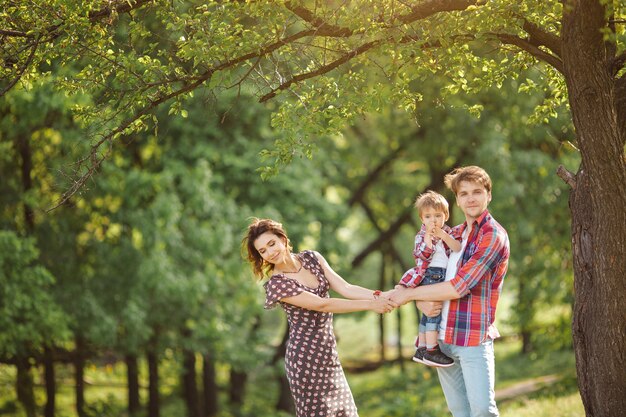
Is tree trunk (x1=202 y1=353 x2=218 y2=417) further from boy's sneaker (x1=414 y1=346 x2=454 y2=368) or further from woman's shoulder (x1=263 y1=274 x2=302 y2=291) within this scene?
boy's sneaker (x1=414 y1=346 x2=454 y2=368)

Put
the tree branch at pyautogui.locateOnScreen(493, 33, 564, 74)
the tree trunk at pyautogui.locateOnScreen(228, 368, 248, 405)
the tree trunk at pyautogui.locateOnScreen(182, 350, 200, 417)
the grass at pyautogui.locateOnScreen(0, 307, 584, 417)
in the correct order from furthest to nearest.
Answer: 1. the tree trunk at pyautogui.locateOnScreen(228, 368, 248, 405)
2. the tree trunk at pyautogui.locateOnScreen(182, 350, 200, 417)
3. the grass at pyautogui.locateOnScreen(0, 307, 584, 417)
4. the tree branch at pyautogui.locateOnScreen(493, 33, 564, 74)

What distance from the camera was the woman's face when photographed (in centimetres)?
573

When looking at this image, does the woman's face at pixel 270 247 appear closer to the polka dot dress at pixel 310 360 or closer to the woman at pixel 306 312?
the woman at pixel 306 312

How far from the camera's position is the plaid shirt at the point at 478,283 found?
17.0ft

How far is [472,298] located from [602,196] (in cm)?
122

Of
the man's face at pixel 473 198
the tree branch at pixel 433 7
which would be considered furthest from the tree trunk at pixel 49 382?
A: the man's face at pixel 473 198

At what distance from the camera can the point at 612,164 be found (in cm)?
565

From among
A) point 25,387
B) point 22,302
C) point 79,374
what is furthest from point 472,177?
point 79,374

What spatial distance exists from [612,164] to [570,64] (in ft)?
2.46

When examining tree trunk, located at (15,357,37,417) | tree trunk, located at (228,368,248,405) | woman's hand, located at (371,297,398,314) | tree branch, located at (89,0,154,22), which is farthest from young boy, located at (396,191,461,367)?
tree trunk, located at (228,368,248,405)

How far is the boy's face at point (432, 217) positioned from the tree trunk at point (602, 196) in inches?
43.6

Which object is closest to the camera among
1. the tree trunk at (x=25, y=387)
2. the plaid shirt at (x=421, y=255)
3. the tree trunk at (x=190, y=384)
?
the plaid shirt at (x=421, y=255)

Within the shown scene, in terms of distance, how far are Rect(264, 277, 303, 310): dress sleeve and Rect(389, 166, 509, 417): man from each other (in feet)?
2.54

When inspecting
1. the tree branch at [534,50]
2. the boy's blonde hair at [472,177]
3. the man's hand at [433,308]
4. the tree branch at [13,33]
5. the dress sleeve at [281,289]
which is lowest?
the man's hand at [433,308]
